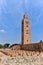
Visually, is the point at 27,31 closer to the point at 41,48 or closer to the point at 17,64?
the point at 41,48

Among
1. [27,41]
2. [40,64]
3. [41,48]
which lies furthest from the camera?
[27,41]

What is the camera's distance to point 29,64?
13.7 feet

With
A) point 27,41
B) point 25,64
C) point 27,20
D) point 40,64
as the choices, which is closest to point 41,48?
point 40,64

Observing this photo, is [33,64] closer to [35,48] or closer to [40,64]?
[40,64]

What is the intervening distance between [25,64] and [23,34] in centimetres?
1229

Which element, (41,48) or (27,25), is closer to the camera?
(41,48)

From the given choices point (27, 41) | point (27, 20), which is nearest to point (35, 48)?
point (27, 41)

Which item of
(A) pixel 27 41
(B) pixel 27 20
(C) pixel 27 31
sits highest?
(B) pixel 27 20

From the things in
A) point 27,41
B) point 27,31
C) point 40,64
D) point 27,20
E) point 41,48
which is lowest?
point 40,64

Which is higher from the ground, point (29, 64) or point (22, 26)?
point (22, 26)

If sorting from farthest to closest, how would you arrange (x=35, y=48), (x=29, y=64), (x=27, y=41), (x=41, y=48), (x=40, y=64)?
(x=27, y=41) < (x=35, y=48) < (x=41, y=48) < (x=40, y=64) < (x=29, y=64)

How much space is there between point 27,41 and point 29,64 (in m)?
12.2

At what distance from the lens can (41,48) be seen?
327 inches

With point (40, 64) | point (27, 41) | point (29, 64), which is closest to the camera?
point (29, 64)
